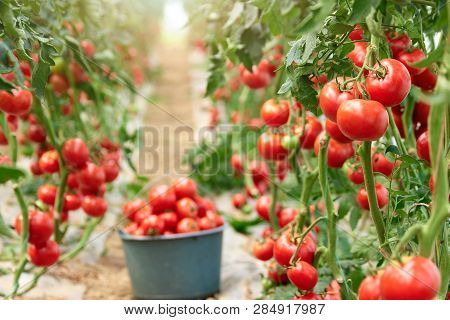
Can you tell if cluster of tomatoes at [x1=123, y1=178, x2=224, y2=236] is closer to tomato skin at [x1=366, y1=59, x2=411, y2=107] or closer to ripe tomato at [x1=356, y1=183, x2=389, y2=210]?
ripe tomato at [x1=356, y1=183, x2=389, y2=210]

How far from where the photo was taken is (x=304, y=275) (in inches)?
51.4

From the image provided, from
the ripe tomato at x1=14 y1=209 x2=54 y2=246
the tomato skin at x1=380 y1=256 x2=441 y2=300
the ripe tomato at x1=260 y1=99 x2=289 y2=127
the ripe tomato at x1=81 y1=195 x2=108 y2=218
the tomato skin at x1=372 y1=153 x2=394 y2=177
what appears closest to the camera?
the tomato skin at x1=380 y1=256 x2=441 y2=300

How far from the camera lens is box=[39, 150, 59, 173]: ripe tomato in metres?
1.94

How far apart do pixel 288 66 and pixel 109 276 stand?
151 cm

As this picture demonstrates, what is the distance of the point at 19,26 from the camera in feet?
3.75

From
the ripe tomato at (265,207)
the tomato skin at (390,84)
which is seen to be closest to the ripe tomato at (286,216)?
the ripe tomato at (265,207)

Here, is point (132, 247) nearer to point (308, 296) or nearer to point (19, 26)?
point (308, 296)

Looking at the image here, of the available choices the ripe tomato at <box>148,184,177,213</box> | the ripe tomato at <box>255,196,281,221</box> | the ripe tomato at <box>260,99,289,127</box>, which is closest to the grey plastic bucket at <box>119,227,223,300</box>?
the ripe tomato at <box>148,184,177,213</box>

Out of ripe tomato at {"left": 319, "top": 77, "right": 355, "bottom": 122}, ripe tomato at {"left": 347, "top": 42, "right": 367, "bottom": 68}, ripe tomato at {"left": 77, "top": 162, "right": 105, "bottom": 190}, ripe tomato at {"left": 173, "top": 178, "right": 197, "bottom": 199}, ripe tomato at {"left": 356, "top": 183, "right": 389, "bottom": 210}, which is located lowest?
ripe tomato at {"left": 356, "top": 183, "right": 389, "bottom": 210}

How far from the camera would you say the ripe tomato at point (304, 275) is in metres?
1.30

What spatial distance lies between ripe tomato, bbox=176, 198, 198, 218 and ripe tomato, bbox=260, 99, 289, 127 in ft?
1.71

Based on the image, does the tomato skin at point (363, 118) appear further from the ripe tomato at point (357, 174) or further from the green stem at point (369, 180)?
the ripe tomato at point (357, 174)

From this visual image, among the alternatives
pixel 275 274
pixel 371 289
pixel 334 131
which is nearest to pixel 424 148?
pixel 334 131

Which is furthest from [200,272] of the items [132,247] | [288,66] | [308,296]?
[288,66]
